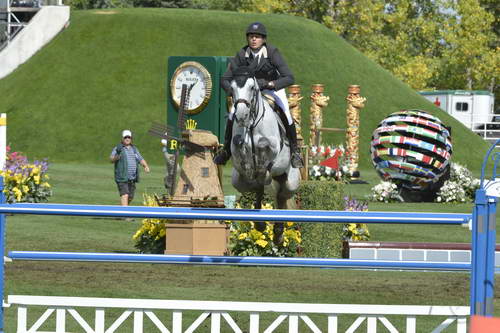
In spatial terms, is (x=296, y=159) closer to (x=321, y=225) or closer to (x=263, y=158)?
(x=263, y=158)

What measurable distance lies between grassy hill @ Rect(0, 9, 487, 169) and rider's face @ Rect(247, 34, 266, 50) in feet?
113

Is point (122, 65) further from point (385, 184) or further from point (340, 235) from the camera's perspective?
point (340, 235)

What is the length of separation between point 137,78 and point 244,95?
138 ft

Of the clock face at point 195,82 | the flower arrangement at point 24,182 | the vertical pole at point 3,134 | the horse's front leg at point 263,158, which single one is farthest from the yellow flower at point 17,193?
the horse's front leg at point 263,158

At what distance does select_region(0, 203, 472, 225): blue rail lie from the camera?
8.05m

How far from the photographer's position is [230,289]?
1475 centimetres

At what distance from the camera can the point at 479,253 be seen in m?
7.87

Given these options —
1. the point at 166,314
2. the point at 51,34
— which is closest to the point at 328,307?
the point at 166,314

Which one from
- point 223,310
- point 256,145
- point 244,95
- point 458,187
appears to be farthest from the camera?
point 458,187

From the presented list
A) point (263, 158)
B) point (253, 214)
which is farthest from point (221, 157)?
point (253, 214)

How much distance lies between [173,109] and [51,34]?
38.9 metres

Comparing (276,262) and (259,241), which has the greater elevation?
(276,262)

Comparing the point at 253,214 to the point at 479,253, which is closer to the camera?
the point at 479,253

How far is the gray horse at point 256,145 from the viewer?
9.99 m
